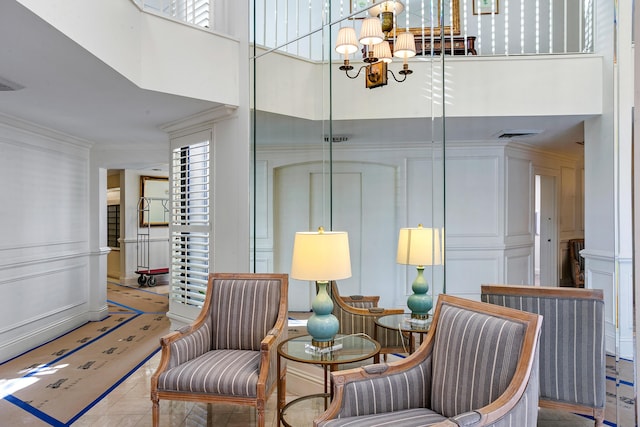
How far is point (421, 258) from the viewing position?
261 cm

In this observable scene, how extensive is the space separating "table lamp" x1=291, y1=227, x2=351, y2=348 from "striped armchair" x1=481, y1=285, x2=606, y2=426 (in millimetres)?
959

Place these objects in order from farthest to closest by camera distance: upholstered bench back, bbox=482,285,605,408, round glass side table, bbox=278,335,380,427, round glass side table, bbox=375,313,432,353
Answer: round glass side table, bbox=375,313,432,353 → round glass side table, bbox=278,335,380,427 → upholstered bench back, bbox=482,285,605,408

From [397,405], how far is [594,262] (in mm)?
1128

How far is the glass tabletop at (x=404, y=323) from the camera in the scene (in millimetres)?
2476

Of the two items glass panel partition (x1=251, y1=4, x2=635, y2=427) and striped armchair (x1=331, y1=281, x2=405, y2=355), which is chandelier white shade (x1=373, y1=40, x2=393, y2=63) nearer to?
glass panel partition (x1=251, y1=4, x2=635, y2=427)

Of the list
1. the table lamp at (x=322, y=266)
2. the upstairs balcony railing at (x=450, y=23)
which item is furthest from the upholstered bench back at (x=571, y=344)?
the upstairs balcony railing at (x=450, y=23)

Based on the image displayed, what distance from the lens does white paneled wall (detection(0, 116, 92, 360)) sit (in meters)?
4.04

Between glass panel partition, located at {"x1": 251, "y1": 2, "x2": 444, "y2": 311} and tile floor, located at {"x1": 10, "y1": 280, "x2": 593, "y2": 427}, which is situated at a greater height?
glass panel partition, located at {"x1": 251, "y1": 2, "x2": 444, "y2": 311}

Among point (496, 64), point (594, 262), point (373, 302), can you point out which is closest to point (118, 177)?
point (373, 302)

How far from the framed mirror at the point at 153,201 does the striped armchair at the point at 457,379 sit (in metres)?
7.82

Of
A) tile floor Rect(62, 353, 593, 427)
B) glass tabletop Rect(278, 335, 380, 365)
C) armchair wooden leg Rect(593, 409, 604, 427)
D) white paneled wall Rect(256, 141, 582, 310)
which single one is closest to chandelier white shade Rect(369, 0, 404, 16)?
white paneled wall Rect(256, 141, 582, 310)

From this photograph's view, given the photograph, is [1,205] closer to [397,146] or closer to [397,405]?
[397,146]

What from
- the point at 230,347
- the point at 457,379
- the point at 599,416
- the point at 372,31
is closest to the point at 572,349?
the point at 599,416

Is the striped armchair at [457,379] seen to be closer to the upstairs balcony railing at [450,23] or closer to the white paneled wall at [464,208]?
the white paneled wall at [464,208]
